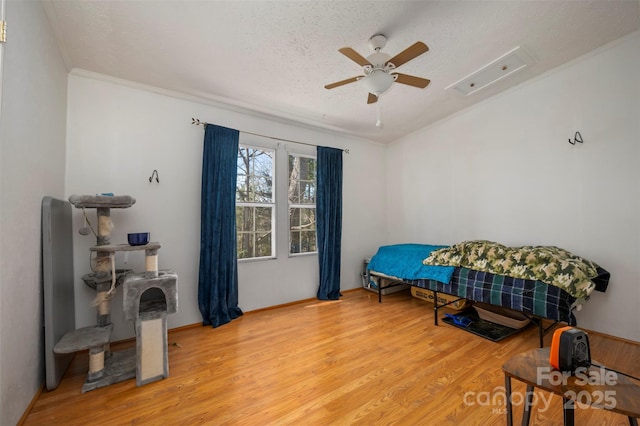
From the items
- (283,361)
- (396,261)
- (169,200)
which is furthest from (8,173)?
(396,261)

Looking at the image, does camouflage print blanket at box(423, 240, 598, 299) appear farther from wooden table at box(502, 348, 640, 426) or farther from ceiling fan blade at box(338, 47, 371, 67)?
ceiling fan blade at box(338, 47, 371, 67)

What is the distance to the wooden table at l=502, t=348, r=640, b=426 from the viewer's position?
36.2 inches

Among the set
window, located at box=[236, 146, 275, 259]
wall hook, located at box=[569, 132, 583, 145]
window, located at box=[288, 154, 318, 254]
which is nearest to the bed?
wall hook, located at box=[569, 132, 583, 145]

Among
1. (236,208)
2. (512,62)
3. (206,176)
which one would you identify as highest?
(512,62)

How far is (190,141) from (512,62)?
3.57 m

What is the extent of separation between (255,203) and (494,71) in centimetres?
317

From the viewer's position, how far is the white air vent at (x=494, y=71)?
8.16ft

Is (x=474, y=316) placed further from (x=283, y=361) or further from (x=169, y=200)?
(x=169, y=200)

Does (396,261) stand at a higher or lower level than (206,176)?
lower

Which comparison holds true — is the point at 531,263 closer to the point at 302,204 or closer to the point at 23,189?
the point at 302,204

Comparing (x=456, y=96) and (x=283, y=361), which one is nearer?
(x=283, y=361)

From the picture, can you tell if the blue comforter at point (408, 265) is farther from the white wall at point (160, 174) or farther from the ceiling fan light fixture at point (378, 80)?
the ceiling fan light fixture at point (378, 80)

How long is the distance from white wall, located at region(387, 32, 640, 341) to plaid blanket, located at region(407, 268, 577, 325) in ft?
2.71

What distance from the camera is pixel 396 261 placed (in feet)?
11.6
